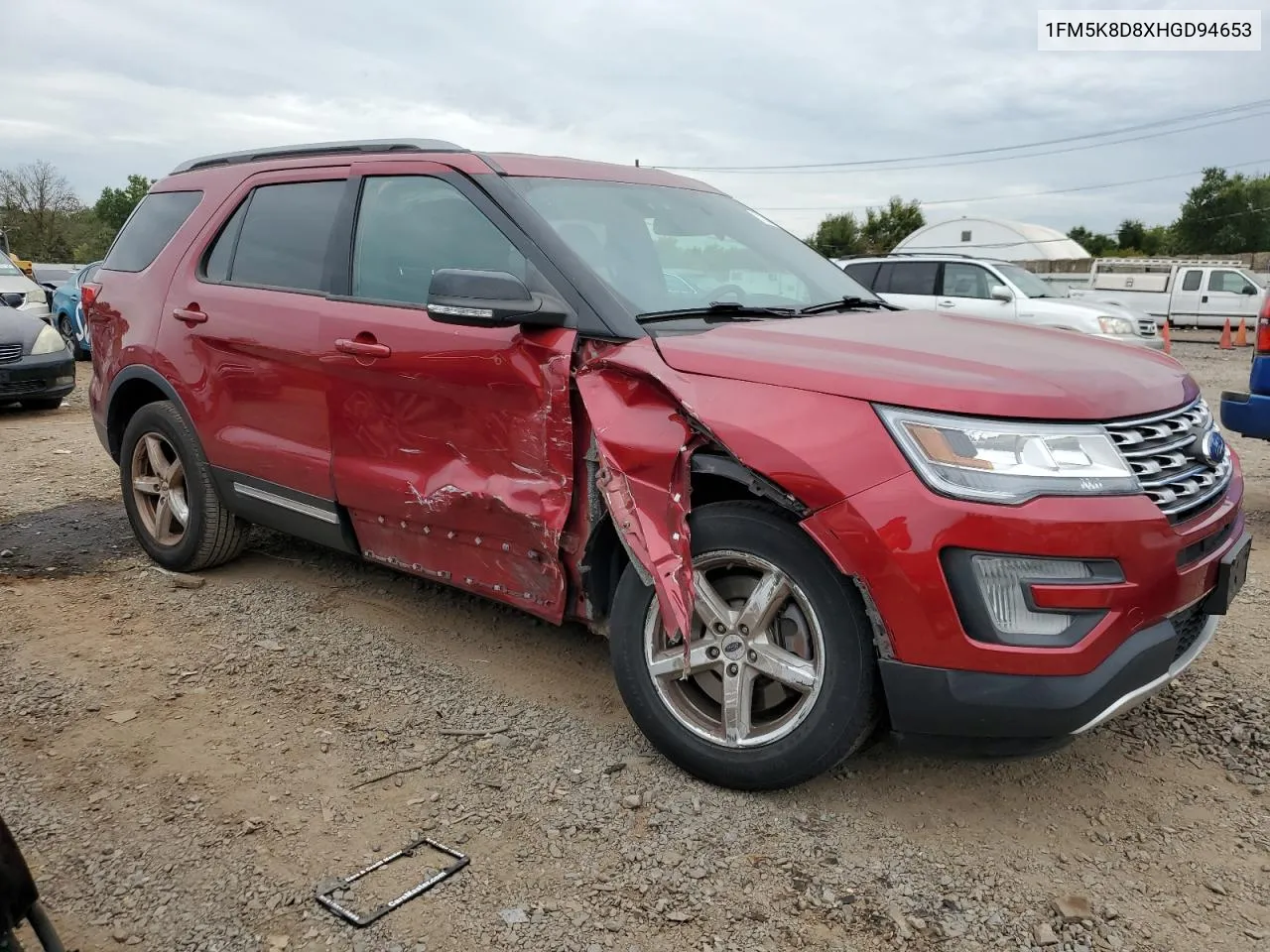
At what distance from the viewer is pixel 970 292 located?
12789 millimetres

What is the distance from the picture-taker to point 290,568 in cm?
491

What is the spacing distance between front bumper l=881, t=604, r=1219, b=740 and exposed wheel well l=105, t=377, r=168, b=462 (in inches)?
146

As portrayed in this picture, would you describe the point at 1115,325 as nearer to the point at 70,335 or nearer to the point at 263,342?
the point at 263,342

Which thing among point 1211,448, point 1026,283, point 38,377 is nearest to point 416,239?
point 1211,448

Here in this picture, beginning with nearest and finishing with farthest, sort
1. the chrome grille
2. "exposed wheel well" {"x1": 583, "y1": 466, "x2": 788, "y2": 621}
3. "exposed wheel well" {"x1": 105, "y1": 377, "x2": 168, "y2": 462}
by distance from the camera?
the chrome grille → "exposed wheel well" {"x1": 583, "y1": 466, "x2": 788, "y2": 621} → "exposed wheel well" {"x1": 105, "y1": 377, "x2": 168, "y2": 462}

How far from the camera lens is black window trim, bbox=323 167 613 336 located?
3029 millimetres

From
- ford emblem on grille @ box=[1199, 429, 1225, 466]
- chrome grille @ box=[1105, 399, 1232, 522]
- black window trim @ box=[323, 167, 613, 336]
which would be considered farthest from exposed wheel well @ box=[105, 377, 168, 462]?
ford emblem on grille @ box=[1199, 429, 1225, 466]

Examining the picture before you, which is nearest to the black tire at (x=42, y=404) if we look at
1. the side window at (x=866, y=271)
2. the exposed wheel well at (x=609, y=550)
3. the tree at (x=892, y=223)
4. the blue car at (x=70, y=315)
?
the blue car at (x=70, y=315)

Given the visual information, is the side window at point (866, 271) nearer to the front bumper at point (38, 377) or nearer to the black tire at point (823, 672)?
the front bumper at point (38, 377)

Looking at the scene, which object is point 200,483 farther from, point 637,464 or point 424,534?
point 637,464

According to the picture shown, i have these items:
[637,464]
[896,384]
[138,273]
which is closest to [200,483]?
Result: [138,273]

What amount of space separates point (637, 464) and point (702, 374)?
1.01 ft

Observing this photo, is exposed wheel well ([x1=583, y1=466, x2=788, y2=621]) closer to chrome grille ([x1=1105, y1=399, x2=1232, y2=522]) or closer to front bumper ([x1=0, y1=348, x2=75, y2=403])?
chrome grille ([x1=1105, y1=399, x2=1232, y2=522])

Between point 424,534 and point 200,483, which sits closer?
point 424,534
